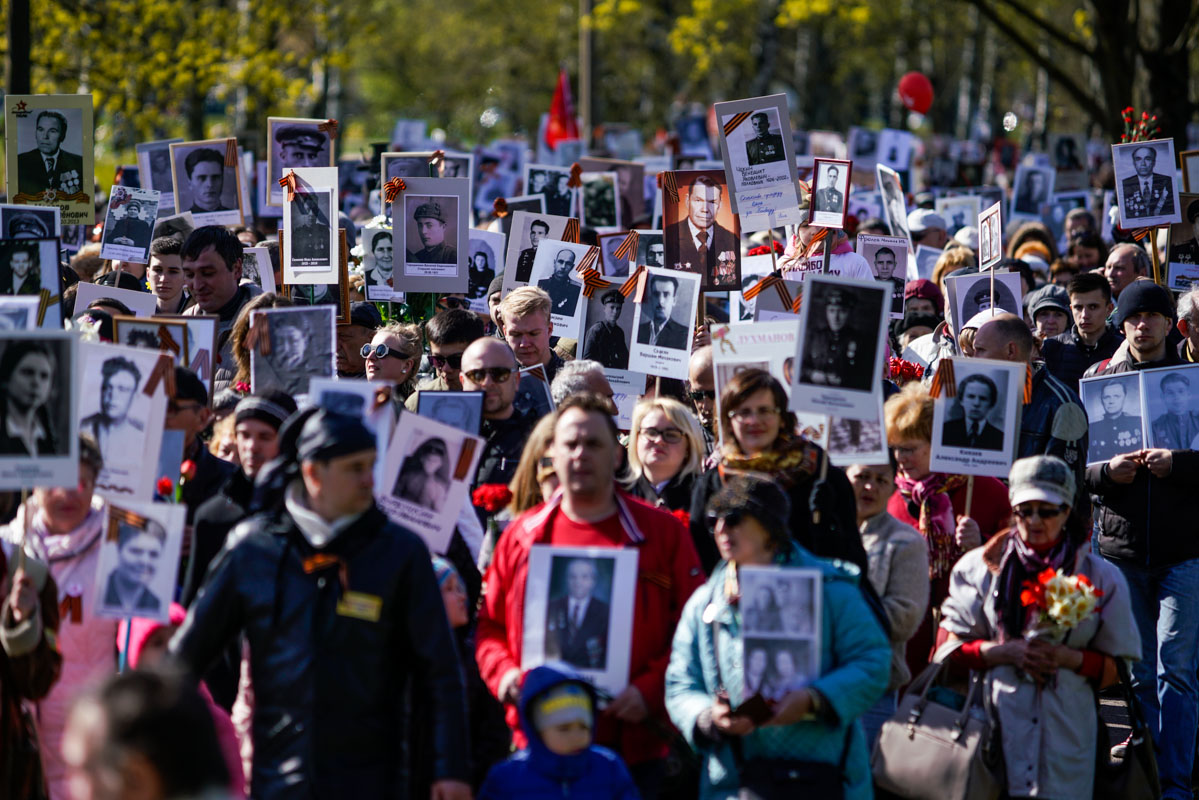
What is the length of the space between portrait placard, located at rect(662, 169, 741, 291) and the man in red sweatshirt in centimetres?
368

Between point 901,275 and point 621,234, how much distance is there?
198cm

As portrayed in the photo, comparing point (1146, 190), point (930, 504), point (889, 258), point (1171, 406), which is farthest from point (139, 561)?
point (1146, 190)

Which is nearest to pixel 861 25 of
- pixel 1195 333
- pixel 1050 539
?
pixel 1195 333

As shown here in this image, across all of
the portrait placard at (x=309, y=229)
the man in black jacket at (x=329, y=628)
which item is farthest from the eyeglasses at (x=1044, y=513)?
the portrait placard at (x=309, y=229)

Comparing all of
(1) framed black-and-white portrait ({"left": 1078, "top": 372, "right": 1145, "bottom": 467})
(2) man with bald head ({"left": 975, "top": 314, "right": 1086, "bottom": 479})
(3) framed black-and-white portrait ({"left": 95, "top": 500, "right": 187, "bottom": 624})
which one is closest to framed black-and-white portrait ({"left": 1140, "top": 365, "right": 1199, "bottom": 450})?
(1) framed black-and-white portrait ({"left": 1078, "top": 372, "right": 1145, "bottom": 467})

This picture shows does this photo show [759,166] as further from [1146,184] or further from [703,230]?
[1146,184]

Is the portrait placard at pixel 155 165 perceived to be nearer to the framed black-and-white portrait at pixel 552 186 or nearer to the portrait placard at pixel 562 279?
the framed black-and-white portrait at pixel 552 186

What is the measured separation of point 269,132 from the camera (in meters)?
9.70

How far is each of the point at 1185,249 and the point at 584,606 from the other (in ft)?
21.4

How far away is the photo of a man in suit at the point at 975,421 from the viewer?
5.73 metres

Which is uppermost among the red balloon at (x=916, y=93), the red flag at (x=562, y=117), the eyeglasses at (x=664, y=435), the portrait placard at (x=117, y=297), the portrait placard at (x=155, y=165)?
the red balloon at (x=916, y=93)

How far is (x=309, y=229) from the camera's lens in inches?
308

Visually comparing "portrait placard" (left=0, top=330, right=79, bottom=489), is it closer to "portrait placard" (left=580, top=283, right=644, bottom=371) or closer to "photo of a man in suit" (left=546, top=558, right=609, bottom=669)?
"photo of a man in suit" (left=546, top=558, right=609, bottom=669)

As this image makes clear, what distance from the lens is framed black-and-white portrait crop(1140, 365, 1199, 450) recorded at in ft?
20.7
